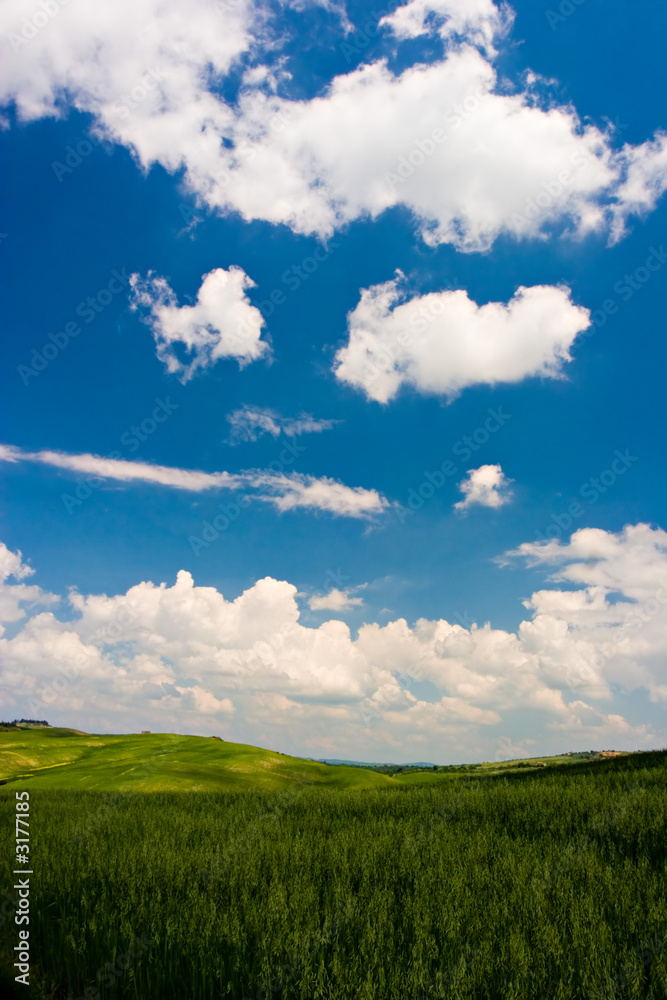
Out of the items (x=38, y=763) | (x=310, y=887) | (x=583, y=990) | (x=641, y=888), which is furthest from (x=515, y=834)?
Answer: (x=38, y=763)

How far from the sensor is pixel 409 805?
45.0ft

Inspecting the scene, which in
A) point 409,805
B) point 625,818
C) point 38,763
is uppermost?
point 625,818

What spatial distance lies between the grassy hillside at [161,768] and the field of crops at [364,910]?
74.3 feet

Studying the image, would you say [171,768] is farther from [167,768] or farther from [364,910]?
[364,910]

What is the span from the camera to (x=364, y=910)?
235 inches

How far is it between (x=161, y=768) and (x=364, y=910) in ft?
153

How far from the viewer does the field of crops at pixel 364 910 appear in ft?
15.3

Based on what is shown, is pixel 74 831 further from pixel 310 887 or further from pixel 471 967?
pixel 471 967

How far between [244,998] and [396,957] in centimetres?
138

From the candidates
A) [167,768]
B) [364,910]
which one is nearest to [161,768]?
[167,768]

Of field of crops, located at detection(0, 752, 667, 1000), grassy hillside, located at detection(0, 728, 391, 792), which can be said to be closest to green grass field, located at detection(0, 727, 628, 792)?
grassy hillside, located at detection(0, 728, 391, 792)

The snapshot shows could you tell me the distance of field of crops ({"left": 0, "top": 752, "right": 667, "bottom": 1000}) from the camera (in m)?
4.65

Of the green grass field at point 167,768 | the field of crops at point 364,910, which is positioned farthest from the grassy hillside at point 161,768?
the field of crops at point 364,910

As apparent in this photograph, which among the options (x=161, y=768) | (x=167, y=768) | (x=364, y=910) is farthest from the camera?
(x=167, y=768)
